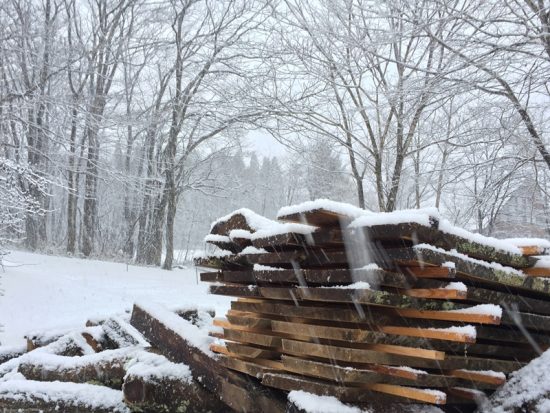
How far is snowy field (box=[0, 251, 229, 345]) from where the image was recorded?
28.1 feet

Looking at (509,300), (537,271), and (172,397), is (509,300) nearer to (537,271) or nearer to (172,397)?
(537,271)

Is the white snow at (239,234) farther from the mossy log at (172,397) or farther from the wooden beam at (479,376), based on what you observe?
the wooden beam at (479,376)

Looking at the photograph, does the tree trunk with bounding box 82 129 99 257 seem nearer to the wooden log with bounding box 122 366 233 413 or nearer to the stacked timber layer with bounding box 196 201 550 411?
the wooden log with bounding box 122 366 233 413

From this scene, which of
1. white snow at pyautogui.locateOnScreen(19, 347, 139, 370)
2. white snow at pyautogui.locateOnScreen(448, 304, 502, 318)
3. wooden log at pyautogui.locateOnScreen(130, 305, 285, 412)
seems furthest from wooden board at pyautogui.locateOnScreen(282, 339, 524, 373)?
white snow at pyautogui.locateOnScreen(19, 347, 139, 370)

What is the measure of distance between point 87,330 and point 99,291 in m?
6.30

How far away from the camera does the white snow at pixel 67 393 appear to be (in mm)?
3672

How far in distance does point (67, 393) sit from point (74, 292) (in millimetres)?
7505

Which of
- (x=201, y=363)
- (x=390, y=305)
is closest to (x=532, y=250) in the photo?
(x=390, y=305)

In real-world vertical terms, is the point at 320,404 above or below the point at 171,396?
above

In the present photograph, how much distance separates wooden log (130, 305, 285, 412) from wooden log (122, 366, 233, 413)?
70 mm

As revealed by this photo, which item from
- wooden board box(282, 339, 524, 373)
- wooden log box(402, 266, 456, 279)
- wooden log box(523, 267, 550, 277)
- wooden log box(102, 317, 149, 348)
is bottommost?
wooden log box(102, 317, 149, 348)

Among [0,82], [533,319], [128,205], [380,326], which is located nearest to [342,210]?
[380,326]

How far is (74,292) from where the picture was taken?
35.3ft

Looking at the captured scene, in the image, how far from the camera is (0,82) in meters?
11.0
